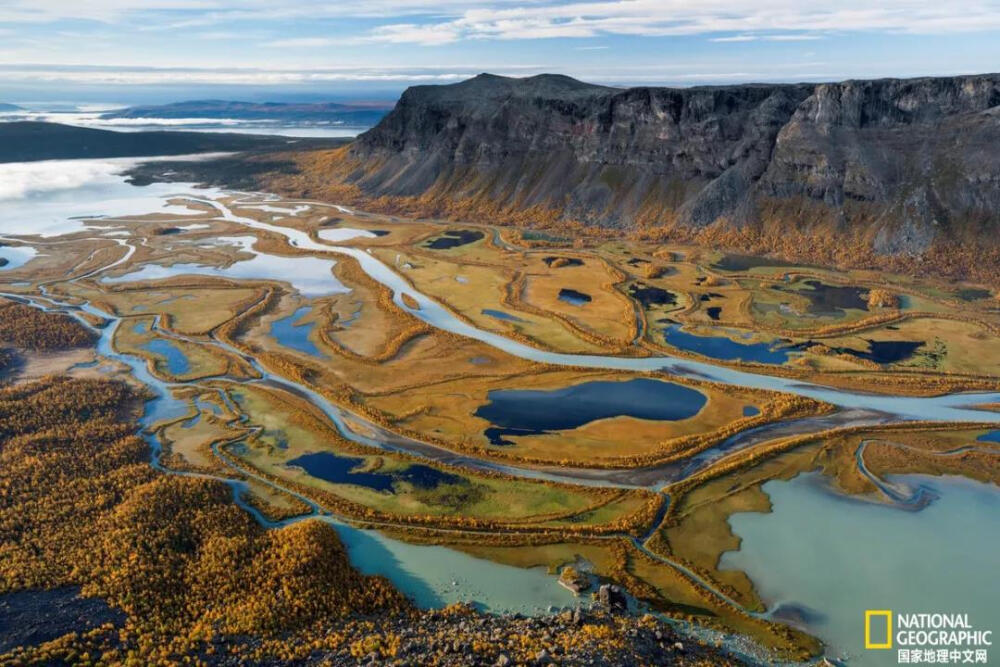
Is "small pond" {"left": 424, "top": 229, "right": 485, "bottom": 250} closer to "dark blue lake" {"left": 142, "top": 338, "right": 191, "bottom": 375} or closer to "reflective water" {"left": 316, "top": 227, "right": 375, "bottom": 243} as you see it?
"reflective water" {"left": 316, "top": 227, "right": 375, "bottom": 243}

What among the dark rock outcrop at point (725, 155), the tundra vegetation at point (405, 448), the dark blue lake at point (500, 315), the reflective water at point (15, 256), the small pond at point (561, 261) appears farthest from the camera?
the reflective water at point (15, 256)

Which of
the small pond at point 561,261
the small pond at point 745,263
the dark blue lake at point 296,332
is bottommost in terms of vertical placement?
the dark blue lake at point 296,332

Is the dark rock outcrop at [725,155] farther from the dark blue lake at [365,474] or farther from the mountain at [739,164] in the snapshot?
the dark blue lake at [365,474]

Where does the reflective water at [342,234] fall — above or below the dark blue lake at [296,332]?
above

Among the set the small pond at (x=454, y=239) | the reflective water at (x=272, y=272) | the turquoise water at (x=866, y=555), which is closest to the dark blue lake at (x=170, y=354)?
the reflective water at (x=272, y=272)

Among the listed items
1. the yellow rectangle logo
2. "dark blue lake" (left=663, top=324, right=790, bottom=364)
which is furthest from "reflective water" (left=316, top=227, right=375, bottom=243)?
the yellow rectangle logo

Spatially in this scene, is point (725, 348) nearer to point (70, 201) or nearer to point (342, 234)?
point (342, 234)
